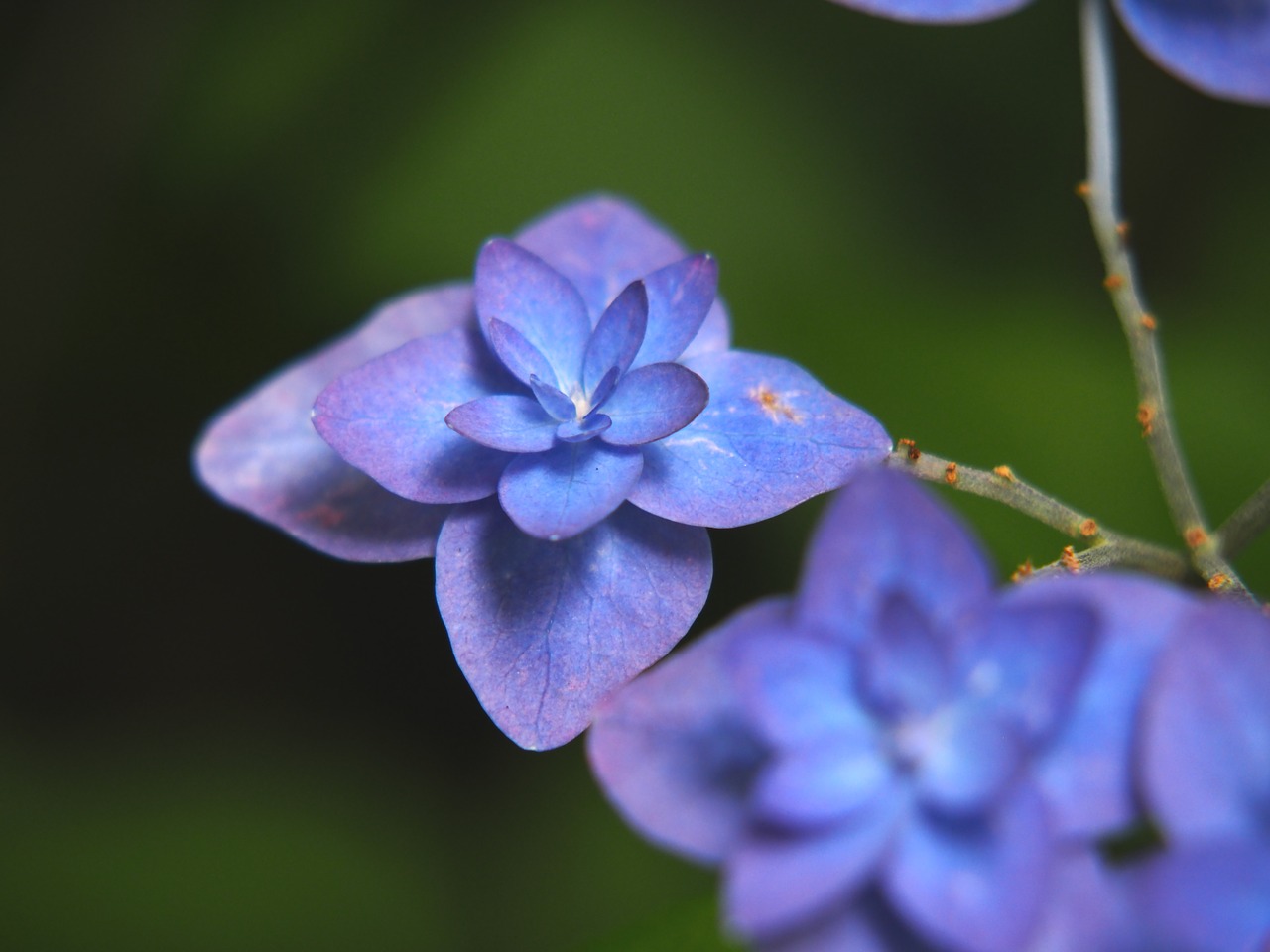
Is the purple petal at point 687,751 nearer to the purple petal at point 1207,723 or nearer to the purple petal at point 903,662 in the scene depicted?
the purple petal at point 903,662

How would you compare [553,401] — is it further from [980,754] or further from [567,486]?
[980,754]

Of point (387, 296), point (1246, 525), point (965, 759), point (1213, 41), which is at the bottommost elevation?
point (387, 296)

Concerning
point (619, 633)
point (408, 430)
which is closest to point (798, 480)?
point (619, 633)

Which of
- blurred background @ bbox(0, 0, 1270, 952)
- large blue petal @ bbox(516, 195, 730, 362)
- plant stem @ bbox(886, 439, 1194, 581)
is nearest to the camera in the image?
plant stem @ bbox(886, 439, 1194, 581)

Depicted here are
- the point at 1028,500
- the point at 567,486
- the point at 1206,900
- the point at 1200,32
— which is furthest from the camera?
the point at 1200,32

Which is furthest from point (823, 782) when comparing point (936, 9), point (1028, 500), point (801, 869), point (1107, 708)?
point (936, 9)

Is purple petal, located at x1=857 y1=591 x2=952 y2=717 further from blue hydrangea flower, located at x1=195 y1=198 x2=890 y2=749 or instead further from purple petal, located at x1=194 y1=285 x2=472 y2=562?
purple petal, located at x1=194 y1=285 x2=472 y2=562

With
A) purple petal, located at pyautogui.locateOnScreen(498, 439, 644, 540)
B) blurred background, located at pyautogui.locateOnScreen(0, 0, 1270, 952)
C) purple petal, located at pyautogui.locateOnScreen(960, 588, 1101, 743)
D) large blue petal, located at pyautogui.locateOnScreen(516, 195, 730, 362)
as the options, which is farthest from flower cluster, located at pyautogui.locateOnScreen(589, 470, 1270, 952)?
blurred background, located at pyautogui.locateOnScreen(0, 0, 1270, 952)
